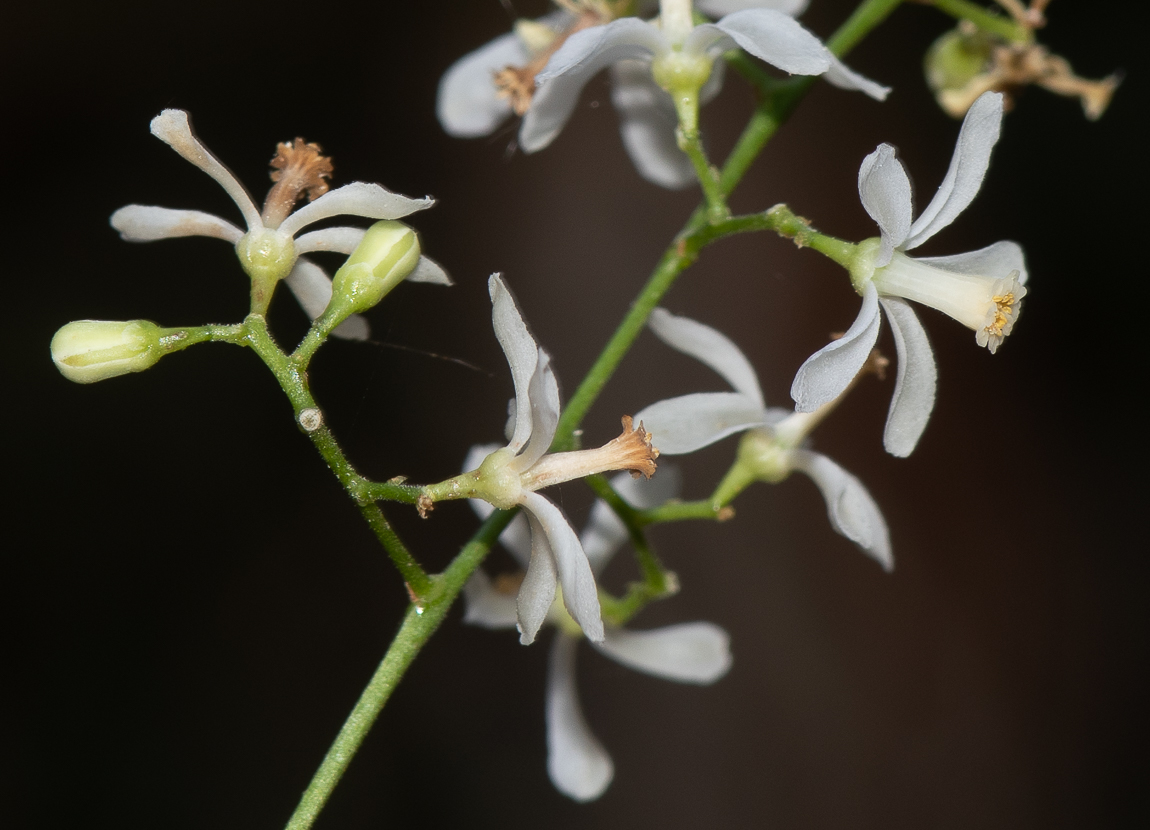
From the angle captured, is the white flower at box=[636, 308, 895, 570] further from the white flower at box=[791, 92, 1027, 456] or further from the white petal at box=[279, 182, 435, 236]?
the white petal at box=[279, 182, 435, 236]

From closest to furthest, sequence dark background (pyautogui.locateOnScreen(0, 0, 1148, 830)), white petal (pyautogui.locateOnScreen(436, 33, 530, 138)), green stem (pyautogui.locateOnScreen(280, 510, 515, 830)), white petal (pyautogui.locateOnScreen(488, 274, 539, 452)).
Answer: white petal (pyautogui.locateOnScreen(488, 274, 539, 452))
green stem (pyautogui.locateOnScreen(280, 510, 515, 830))
white petal (pyautogui.locateOnScreen(436, 33, 530, 138))
dark background (pyautogui.locateOnScreen(0, 0, 1148, 830))

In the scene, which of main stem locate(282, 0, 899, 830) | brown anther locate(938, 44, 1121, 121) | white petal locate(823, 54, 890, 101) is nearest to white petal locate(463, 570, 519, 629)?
main stem locate(282, 0, 899, 830)

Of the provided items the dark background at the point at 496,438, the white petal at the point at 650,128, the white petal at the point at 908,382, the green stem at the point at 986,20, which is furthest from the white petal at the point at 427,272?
the dark background at the point at 496,438

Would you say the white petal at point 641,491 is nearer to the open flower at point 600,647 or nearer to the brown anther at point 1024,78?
the open flower at point 600,647

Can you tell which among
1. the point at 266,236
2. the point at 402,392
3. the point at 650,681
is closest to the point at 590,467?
the point at 266,236

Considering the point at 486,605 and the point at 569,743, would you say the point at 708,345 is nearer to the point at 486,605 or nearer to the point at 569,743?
the point at 486,605

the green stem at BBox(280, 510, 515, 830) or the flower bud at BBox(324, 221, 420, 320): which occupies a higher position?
the flower bud at BBox(324, 221, 420, 320)
